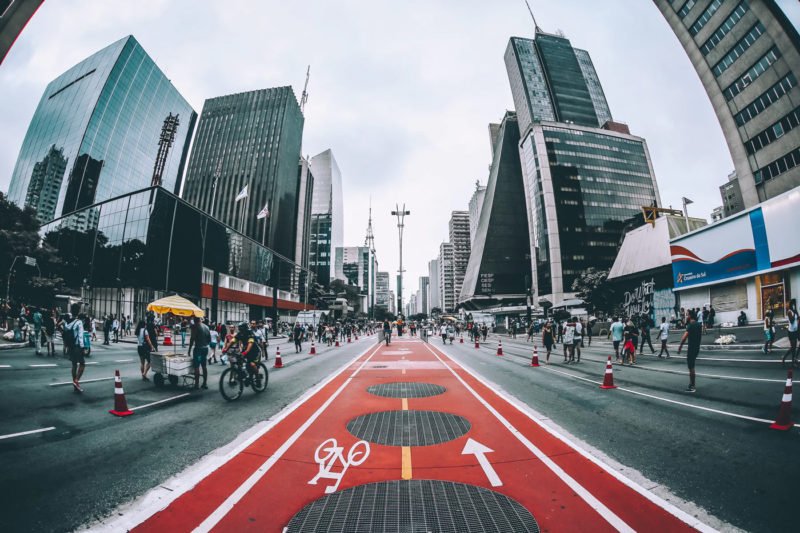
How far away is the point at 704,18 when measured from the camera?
35.9 m

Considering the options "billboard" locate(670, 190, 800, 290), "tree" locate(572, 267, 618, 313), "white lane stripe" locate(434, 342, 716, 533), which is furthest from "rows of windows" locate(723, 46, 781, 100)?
"white lane stripe" locate(434, 342, 716, 533)

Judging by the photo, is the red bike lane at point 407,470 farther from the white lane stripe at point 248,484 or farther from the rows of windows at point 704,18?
the rows of windows at point 704,18

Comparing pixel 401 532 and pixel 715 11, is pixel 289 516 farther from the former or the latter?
pixel 715 11

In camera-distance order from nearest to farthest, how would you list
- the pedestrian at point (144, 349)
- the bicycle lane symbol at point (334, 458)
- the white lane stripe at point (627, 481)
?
1. the white lane stripe at point (627, 481)
2. the bicycle lane symbol at point (334, 458)
3. the pedestrian at point (144, 349)

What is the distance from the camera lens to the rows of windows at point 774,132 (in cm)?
2929

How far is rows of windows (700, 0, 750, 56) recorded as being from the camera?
32.2m

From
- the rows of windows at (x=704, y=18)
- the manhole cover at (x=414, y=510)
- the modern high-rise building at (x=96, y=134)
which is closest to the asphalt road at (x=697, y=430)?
the manhole cover at (x=414, y=510)

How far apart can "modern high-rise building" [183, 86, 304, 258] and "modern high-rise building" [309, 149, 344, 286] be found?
39.5 metres

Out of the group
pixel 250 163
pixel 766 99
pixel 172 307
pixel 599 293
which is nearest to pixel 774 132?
pixel 766 99

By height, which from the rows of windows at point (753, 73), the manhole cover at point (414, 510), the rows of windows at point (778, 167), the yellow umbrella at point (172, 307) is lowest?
the manhole cover at point (414, 510)

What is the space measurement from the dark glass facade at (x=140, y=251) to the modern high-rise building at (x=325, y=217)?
300 ft

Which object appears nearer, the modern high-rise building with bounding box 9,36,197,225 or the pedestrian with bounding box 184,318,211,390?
the pedestrian with bounding box 184,318,211,390

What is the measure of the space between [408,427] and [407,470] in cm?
191

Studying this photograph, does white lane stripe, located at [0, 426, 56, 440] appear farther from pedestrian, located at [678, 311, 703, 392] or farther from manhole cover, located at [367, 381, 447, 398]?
pedestrian, located at [678, 311, 703, 392]
